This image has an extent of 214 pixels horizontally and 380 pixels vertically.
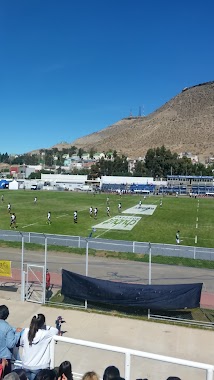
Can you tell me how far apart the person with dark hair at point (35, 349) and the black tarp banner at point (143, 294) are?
731cm

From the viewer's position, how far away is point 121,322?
13211 millimetres

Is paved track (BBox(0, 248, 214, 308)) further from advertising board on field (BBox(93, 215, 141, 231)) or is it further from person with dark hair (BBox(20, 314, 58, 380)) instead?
advertising board on field (BBox(93, 215, 141, 231))

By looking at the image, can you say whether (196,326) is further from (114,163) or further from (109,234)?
(114,163)

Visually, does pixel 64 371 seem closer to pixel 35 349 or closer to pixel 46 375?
pixel 46 375

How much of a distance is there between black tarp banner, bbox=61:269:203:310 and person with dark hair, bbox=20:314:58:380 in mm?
7305

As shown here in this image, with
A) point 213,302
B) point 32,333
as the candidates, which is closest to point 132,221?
point 213,302

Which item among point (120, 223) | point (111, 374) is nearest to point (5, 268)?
point (111, 374)

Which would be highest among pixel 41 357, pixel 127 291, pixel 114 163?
pixel 114 163

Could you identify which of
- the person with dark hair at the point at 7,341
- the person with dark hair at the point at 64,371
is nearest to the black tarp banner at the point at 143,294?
the person with dark hair at the point at 7,341

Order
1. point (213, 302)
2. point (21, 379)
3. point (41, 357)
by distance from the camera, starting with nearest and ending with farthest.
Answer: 1. point (21, 379)
2. point (41, 357)
3. point (213, 302)

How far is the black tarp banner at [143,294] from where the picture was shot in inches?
527

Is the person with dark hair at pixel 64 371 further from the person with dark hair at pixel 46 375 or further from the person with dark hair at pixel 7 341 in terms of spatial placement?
the person with dark hair at pixel 7 341

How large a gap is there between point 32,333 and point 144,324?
7481 mm

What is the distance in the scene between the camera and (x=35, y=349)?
21.3 ft
